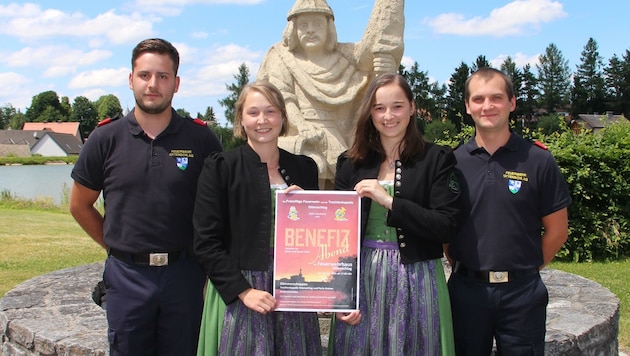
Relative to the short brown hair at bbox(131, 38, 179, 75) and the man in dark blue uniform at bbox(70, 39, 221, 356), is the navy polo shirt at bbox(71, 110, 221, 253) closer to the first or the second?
the man in dark blue uniform at bbox(70, 39, 221, 356)

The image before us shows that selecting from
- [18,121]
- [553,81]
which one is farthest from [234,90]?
[18,121]

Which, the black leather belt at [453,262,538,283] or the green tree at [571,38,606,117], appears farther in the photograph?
the green tree at [571,38,606,117]

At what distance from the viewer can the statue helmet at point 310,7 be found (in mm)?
5633

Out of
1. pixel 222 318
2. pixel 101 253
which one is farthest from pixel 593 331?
pixel 101 253

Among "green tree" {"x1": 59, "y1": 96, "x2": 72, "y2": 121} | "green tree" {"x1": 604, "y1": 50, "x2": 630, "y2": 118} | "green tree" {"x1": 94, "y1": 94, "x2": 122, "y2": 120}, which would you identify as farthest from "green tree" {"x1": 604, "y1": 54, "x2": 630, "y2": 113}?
"green tree" {"x1": 59, "y1": 96, "x2": 72, "y2": 121}

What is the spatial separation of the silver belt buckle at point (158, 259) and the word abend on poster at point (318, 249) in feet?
2.05

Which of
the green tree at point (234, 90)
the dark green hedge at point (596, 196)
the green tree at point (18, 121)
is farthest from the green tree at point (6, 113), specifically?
the dark green hedge at point (596, 196)

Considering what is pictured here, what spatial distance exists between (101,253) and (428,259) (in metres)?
7.62

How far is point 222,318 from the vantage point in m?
2.42

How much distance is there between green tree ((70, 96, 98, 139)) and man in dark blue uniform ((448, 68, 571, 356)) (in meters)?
80.1

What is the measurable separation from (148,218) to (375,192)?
Result: 1.08 metres

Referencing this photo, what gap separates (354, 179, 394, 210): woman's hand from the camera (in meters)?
2.37

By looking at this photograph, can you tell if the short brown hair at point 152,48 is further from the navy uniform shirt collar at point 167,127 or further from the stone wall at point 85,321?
the stone wall at point 85,321

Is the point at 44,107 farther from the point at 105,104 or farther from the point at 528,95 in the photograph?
the point at 528,95
